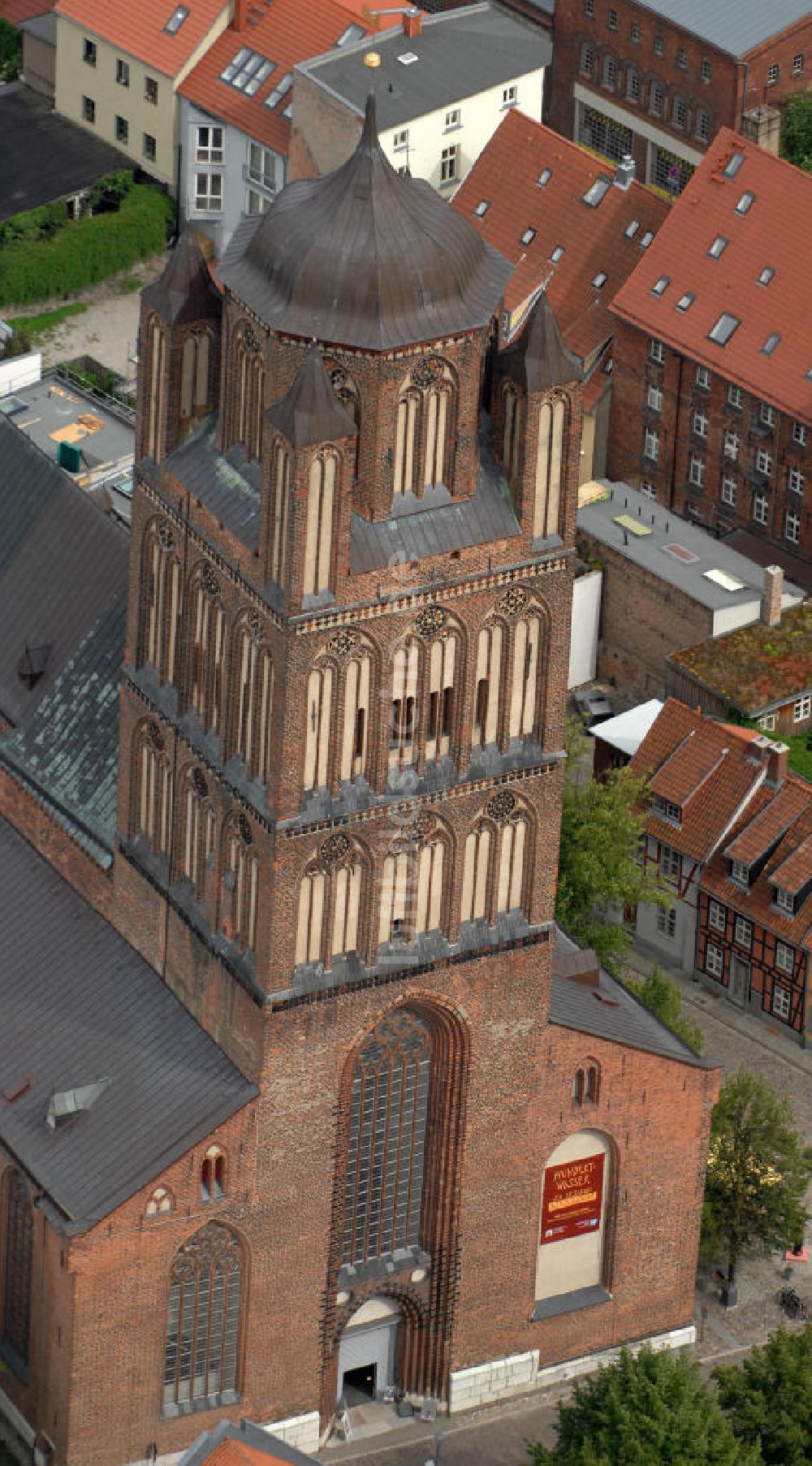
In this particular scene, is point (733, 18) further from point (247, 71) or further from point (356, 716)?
point (356, 716)

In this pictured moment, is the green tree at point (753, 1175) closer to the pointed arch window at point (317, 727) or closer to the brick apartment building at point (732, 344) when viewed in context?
the pointed arch window at point (317, 727)

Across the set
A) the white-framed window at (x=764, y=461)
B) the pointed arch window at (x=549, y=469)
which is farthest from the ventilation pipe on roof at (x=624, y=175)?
the pointed arch window at (x=549, y=469)

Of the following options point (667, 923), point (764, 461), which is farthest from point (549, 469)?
point (764, 461)

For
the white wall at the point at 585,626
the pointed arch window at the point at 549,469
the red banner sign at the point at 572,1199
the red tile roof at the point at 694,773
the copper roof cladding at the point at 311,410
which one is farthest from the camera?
the white wall at the point at 585,626

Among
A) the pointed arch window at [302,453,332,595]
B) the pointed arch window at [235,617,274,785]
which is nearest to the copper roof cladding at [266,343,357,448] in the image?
the pointed arch window at [302,453,332,595]

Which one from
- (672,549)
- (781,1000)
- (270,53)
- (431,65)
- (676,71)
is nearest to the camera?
(781,1000)

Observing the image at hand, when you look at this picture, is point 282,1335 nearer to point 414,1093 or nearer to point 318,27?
point 414,1093
